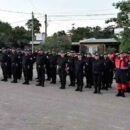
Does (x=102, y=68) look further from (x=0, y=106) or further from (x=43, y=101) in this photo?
(x=0, y=106)

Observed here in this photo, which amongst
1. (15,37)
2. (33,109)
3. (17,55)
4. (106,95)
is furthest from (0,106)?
(15,37)

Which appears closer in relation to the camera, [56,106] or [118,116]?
[118,116]

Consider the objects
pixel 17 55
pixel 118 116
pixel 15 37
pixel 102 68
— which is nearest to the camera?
pixel 118 116

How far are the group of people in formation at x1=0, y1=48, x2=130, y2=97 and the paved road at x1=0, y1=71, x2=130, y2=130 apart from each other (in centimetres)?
83

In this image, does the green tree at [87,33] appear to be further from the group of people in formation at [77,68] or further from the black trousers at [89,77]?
the black trousers at [89,77]

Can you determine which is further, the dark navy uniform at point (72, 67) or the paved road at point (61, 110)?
the dark navy uniform at point (72, 67)

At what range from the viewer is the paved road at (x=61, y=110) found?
10.2m

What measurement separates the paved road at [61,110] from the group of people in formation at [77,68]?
832 mm

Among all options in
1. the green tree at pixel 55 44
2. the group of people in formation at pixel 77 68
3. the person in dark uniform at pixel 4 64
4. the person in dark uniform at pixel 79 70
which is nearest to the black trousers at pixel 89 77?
the group of people in formation at pixel 77 68

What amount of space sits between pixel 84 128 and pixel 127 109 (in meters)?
3.49

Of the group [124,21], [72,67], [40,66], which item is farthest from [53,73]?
[124,21]

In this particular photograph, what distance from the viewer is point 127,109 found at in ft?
42.7

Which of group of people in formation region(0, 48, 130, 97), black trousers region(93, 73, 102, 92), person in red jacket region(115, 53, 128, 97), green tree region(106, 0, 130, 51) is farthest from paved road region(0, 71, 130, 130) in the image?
green tree region(106, 0, 130, 51)

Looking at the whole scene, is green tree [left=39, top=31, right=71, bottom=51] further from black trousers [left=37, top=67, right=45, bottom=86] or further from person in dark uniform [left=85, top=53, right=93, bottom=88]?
person in dark uniform [left=85, top=53, right=93, bottom=88]
